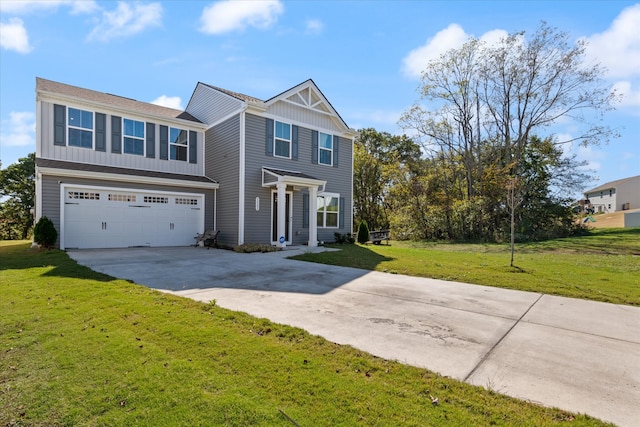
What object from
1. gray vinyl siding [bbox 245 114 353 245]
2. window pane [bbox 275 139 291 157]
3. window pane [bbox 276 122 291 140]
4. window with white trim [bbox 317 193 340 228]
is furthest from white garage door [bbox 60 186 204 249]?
window with white trim [bbox 317 193 340 228]

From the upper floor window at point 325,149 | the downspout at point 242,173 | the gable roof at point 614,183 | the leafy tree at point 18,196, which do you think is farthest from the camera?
the gable roof at point 614,183

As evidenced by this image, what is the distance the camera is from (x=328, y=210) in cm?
1675

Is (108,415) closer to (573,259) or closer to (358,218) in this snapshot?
(573,259)

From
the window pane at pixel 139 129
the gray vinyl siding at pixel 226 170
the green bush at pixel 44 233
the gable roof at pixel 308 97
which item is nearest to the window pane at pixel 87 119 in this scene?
the window pane at pixel 139 129

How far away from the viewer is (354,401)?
256 cm

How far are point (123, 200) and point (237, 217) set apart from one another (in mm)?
4413

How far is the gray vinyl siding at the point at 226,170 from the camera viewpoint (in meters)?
13.9

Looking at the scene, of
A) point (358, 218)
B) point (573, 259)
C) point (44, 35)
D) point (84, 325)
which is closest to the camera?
point (84, 325)

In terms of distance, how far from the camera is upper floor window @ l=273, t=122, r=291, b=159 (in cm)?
1477

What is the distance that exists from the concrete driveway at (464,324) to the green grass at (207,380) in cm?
37

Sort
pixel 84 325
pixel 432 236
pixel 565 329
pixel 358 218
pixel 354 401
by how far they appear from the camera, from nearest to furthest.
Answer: pixel 354 401 < pixel 84 325 < pixel 565 329 < pixel 432 236 < pixel 358 218

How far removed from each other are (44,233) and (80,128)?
435 centimetres

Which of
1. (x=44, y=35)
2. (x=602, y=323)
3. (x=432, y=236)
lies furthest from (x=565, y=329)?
(x=432, y=236)

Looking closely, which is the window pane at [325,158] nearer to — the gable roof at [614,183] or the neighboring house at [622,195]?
the neighboring house at [622,195]
